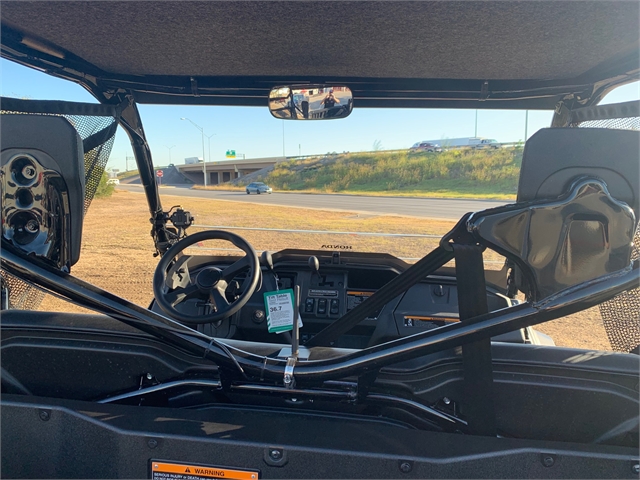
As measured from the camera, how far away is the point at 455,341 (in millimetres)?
1411

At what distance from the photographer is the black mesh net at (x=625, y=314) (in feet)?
6.64

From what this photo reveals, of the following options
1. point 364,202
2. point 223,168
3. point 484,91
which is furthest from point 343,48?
point 364,202

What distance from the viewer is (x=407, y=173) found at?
28.7 feet

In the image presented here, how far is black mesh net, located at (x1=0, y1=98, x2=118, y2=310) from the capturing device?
7.19 feet

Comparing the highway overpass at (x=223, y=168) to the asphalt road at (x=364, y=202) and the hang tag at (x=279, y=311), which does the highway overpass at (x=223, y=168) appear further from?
the asphalt road at (x=364, y=202)

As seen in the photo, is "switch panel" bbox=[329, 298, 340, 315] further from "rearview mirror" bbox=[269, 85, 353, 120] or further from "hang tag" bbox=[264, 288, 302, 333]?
"rearview mirror" bbox=[269, 85, 353, 120]

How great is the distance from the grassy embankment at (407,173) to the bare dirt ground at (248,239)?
0.92 m

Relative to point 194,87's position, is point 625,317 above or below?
below

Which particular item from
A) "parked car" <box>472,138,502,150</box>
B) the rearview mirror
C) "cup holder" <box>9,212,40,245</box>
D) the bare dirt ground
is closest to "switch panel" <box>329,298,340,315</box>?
the bare dirt ground

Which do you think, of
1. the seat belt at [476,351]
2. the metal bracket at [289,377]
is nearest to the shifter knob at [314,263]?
the metal bracket at [289,377]

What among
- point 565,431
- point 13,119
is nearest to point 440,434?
point 565,431

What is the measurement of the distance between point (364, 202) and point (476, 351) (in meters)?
12.0

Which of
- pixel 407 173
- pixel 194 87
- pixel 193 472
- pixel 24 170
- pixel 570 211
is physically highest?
pixel 194 87

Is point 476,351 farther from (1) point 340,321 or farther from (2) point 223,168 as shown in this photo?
(2) point 223,168
